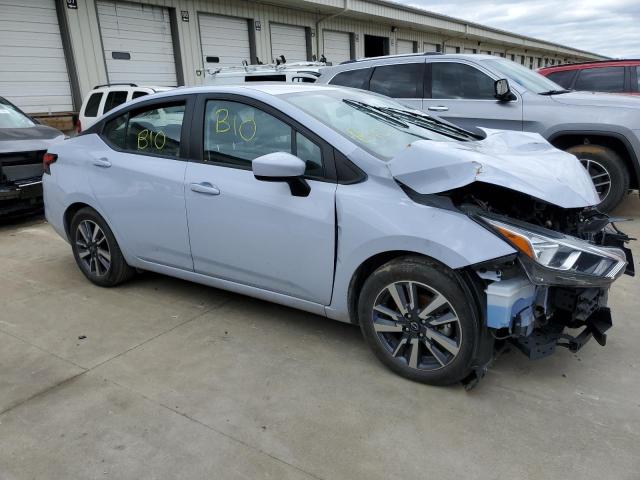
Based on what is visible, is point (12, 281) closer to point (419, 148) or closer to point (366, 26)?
point (419, 148)

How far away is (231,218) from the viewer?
11.2ft

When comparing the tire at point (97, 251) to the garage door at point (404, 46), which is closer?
the tire at point (97, 251)

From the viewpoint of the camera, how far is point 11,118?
302 inches

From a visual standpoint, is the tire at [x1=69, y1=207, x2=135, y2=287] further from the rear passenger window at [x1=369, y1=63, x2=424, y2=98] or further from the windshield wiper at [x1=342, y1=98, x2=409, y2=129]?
the rear passenger window at [x1=369, y1=63, x2=424, y2=98]

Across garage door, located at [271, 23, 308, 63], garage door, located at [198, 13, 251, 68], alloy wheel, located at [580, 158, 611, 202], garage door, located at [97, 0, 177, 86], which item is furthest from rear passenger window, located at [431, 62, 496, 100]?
garage door, located at [271, 23, 308, 63]

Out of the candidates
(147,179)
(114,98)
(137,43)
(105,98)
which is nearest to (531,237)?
(147,179)

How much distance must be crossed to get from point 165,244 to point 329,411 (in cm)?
188

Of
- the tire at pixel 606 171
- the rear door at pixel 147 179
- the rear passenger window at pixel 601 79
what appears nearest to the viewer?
the rear door at pixel 147 179

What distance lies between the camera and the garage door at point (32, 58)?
34.6 feet

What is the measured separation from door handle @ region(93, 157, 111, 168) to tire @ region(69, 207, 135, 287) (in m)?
0.41

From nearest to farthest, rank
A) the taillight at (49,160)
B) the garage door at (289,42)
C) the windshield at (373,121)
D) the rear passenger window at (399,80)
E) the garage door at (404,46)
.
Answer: the windshield at (373,121) < the taillight at (49,160) < the rear passenger window at (399,80) < the garage door at (289,42) < the garage door at (404,46)

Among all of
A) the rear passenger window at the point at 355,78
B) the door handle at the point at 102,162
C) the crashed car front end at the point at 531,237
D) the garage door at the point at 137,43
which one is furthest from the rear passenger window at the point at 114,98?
the crashed car front end at the point at 531,237

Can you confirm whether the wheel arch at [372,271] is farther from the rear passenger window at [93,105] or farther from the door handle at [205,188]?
the rear passenger window at [93,105]

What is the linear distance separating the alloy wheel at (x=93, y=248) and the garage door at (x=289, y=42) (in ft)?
43.7
